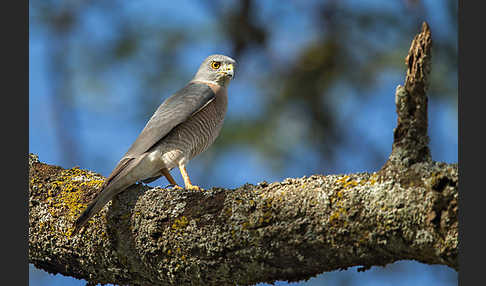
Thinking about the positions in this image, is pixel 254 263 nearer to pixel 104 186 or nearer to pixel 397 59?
pixel 104 186

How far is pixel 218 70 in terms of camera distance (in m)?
5.49

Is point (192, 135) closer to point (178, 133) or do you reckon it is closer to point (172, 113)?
point (178, 133)

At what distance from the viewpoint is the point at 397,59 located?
5816mm

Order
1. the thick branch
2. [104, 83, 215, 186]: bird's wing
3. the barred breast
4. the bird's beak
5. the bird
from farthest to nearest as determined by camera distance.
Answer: the bird's beak < the barred breast < [104, 83, 215, 186]: bird's wing < the bird < the thick branch

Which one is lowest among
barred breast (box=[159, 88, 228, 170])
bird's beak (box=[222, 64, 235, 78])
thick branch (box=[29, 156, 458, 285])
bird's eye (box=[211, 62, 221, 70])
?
thick branch (box=[29, 156, 458, 285])

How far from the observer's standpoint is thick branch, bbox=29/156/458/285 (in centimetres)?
237

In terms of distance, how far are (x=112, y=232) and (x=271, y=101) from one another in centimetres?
308

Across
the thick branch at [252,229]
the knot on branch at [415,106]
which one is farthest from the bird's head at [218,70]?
the knot on branch at [415,106]

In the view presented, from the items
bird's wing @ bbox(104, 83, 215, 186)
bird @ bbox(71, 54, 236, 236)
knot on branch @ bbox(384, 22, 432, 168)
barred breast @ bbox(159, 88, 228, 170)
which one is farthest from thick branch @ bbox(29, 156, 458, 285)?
barred breast @ bbox(159, 88, 228, 170)

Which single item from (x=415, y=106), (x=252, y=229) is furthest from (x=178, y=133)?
(x=415, y=106)

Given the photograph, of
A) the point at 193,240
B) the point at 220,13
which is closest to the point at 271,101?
the point at 220,13

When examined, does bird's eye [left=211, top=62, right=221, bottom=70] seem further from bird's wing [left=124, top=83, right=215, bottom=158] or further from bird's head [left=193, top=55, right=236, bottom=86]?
bird's wing [left=124, top=83, right=215, bottom=158]

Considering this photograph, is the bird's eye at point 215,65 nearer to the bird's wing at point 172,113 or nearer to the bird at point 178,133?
the bird at point 178,133

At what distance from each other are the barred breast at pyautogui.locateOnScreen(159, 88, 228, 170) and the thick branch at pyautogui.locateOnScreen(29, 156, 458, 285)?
104 cm
